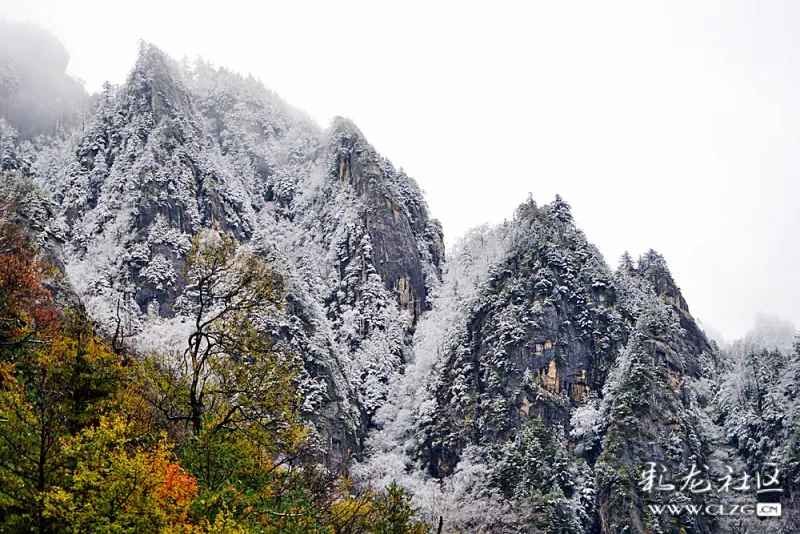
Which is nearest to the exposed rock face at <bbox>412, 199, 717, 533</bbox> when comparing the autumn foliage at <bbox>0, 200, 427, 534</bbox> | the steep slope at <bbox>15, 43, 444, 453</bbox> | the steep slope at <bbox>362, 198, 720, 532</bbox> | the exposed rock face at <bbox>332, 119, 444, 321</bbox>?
the steep slope at <bbox>362, 198, 720, 532</bbox>

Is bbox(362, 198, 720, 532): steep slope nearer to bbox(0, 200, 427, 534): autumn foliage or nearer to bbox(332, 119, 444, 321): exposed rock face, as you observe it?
bbox(332, 119, 444, 321): exposed rock face

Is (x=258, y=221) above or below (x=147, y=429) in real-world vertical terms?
above

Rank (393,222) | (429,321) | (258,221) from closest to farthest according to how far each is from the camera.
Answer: (429,321) < (258,221) < (393,222)

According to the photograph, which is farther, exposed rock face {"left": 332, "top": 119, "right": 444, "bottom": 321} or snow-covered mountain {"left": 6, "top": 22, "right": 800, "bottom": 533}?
exposed rock face {"left": 332, "top": 119, "right": 444, "bottom": 321}

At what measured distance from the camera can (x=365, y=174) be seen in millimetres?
170375

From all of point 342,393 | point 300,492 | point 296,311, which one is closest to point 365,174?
point 296,311

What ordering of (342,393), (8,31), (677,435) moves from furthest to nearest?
1. (8,31)
2. (342,393)
3. (677,435)

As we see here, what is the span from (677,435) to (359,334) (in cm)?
6151

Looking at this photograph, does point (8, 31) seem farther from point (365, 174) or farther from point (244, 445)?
point (244, 445)

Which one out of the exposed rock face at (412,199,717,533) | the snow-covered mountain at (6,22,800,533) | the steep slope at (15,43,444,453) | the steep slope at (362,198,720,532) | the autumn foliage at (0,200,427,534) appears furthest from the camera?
the steep slope at (15,43,444,453)

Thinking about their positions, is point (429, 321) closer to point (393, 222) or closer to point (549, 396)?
point (393, 222)

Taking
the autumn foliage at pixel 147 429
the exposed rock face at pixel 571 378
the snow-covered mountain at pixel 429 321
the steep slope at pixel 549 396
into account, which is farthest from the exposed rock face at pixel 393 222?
the autumn foliage at pixel 147 429

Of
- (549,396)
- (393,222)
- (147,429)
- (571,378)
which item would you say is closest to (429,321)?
(393,222)

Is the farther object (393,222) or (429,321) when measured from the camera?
(393,222)
